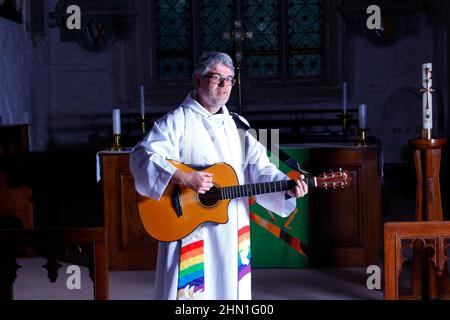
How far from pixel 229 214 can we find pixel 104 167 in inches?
101

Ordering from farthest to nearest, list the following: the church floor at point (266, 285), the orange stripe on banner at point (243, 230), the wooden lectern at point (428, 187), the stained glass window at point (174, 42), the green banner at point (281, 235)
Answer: the stained glass window at point (174, 42) < the green banner at point (281, 235) < the church floor at point (266, 285) < the wooden lectern at point (428, 187) < the orange stripe on banner at point (243, 230)

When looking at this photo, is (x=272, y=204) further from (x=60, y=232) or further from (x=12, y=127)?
(x=12, y=127)

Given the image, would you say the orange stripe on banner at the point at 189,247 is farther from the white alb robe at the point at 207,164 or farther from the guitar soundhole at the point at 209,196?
the guitar soundhole at the point at 209,196

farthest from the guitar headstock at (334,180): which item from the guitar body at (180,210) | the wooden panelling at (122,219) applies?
the wooden panelling at (122,219)

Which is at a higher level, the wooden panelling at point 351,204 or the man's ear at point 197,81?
the man's ear at point 197,81

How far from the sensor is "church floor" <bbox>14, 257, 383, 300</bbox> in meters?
4.99

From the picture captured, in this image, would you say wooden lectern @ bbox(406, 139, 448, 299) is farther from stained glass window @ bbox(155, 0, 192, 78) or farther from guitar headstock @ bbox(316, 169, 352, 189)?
stained glass window @ bbox(155, 0, 192, 78)

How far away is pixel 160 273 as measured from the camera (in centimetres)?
332

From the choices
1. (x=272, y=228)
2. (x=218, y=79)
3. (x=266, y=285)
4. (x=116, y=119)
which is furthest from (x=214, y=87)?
(x=116, y=119)

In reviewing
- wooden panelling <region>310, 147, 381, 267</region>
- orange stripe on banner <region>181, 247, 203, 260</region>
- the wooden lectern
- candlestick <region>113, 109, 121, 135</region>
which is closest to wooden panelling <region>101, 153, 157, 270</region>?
candlestick <region>113, 109, 121, 135</region>

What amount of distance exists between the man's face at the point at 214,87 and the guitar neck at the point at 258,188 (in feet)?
1.29

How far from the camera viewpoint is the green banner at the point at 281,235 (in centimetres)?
559

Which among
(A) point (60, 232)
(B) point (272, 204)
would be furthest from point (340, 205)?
(A) point (60, 232)

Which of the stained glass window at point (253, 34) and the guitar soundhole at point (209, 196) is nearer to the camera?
the guitar soundhole at point (209, 196)
